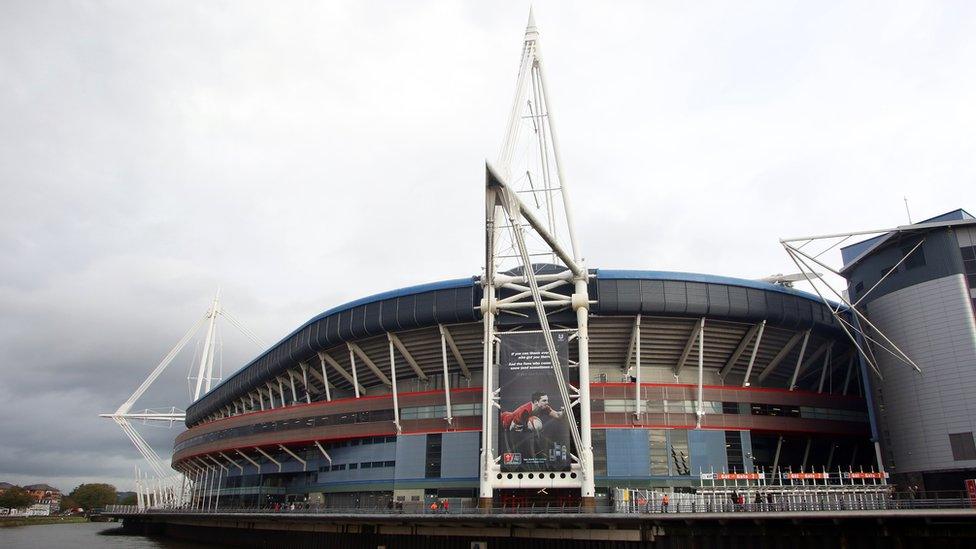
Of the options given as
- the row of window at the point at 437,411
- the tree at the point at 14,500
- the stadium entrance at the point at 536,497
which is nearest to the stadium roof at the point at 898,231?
the stadium entrance at the point at 536,497

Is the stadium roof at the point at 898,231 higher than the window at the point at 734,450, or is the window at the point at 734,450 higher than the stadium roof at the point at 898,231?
the stadium roof at the point at 898,231

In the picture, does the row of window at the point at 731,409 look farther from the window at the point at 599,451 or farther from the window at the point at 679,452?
the window at the point at 599,451

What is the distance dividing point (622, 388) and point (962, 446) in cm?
2454

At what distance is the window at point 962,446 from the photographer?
1823 inches

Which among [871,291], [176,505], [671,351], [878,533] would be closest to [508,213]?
[671,351]

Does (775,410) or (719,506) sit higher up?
(775,410)

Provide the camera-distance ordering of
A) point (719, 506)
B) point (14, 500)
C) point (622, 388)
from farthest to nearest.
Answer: point (14, 500) → point (622, 388) → point (719, 506)

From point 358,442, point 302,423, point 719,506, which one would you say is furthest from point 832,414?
point 302,423

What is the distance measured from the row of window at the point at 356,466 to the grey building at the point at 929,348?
43.4m

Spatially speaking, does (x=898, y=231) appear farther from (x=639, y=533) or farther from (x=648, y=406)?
(x=639, y=533)

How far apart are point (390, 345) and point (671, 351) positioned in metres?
26.5

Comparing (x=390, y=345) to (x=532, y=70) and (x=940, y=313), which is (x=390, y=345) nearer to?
(x=532, y=70)

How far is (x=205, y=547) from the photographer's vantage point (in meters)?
76.9

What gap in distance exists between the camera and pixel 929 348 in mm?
50000
